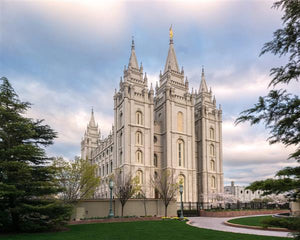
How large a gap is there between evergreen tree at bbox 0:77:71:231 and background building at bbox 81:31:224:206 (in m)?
29.0

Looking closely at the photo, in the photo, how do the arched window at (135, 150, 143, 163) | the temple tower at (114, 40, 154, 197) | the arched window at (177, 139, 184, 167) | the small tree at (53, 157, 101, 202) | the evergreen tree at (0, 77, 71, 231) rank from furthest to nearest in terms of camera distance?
the arched window at (177, 139, 184, 167) → the arched window at (135, 150, 143, 163) → the temple tower at (114, 40, 154, 197) → the small tree at (53, 157, 101, 202) → the evergreen tree at (0, 77, 71, 231)

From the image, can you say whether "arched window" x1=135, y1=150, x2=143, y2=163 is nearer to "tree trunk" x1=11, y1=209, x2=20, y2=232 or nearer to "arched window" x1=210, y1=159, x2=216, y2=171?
"arched window" x1=210, y1=159, x2=216, y2=171

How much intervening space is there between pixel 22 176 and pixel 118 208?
15.5 metres

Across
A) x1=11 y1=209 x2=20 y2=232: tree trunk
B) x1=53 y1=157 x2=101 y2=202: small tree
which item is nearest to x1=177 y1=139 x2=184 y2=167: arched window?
x1=53 y1=157 x2=101 y2=202: small tree

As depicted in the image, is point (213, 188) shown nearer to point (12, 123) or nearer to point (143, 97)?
point (143, 97)

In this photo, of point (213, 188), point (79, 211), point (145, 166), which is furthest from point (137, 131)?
point (79, 211)

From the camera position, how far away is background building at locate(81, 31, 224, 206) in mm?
50844

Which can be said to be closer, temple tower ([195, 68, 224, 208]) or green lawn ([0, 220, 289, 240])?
green lawn ([0, 220, 289, 240])

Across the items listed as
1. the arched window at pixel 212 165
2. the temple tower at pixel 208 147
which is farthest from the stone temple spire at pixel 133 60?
the arched window at pixel 212 165

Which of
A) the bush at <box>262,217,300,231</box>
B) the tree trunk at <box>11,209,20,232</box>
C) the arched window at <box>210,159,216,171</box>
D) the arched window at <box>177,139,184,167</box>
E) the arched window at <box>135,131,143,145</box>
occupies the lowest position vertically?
the tree trunk at <box>11,209,20,232</box>

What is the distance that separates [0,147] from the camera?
56.8ft

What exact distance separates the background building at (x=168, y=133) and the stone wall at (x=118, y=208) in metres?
13.4

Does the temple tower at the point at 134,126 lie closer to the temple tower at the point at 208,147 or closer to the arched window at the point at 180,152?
the arched window at the point at 180,152

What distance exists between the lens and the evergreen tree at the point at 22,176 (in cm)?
1678
